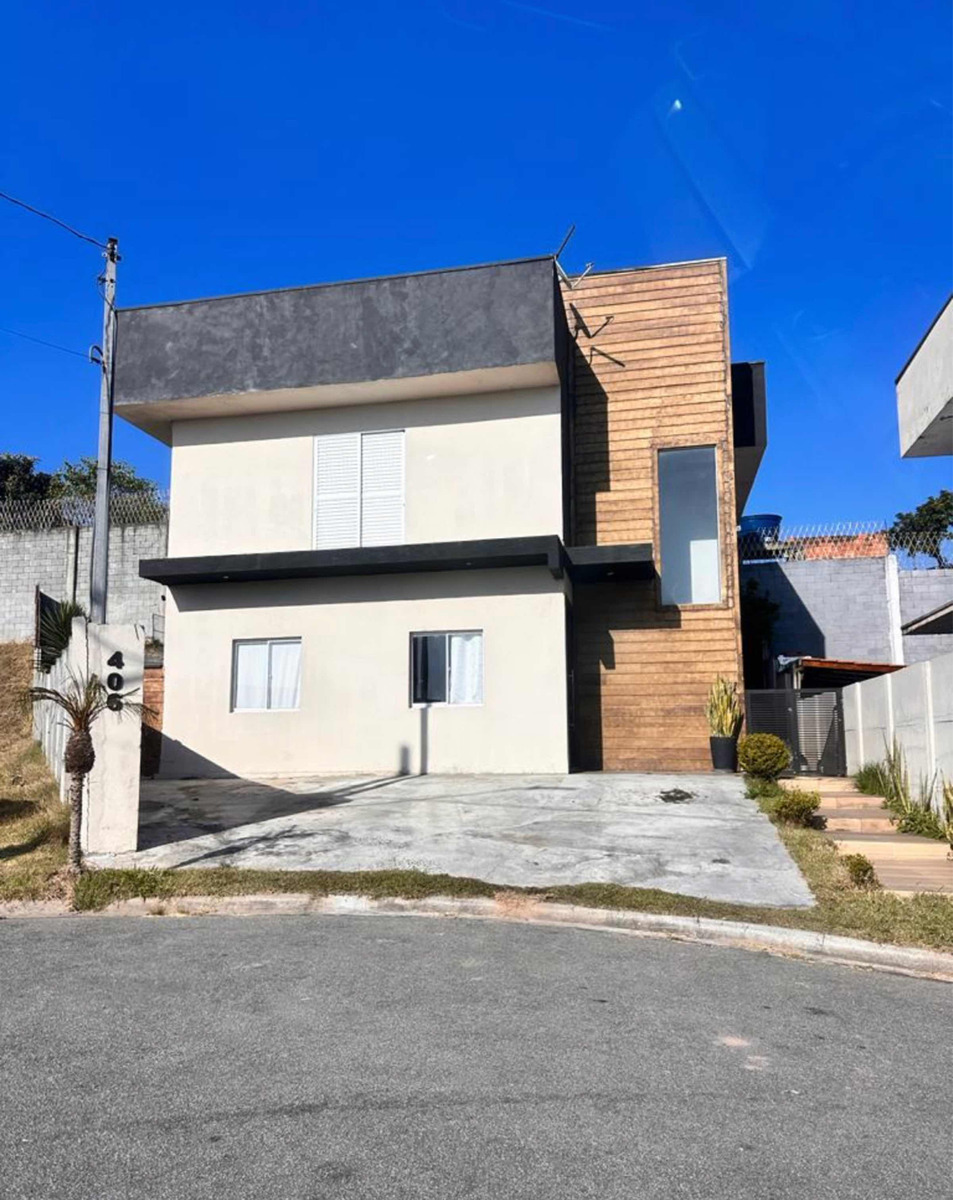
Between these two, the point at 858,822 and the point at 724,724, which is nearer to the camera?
the point at 858,822

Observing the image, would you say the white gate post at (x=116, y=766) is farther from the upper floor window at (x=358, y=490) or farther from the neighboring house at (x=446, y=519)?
the upper floor window at (x=358, y=490)

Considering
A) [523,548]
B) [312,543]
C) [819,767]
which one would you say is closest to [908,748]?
[819,767]

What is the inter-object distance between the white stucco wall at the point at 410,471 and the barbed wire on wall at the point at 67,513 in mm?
6081

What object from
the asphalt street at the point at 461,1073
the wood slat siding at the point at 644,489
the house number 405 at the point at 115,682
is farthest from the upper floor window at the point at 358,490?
the asphalt street at the point at 461,1073

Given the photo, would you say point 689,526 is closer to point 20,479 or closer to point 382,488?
point 382,488

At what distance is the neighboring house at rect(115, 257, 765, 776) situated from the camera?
16.8 m

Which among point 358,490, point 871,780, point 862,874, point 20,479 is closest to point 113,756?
point 862,874

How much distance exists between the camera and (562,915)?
27.6 ft

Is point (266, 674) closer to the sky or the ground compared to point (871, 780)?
closer to the sky

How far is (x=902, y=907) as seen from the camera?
27.2 ft

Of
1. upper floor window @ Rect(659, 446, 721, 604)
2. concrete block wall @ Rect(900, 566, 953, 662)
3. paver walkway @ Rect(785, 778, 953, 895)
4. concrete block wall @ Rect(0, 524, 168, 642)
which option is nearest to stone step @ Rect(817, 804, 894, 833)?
paver walkway @ Rect(785, 778, 953, 895)

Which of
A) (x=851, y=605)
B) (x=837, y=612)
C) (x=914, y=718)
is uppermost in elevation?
(x=851, y=605)

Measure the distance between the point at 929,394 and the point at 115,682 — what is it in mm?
11215

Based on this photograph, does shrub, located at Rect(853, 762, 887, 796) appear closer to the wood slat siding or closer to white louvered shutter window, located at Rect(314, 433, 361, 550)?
the wood slat siding
